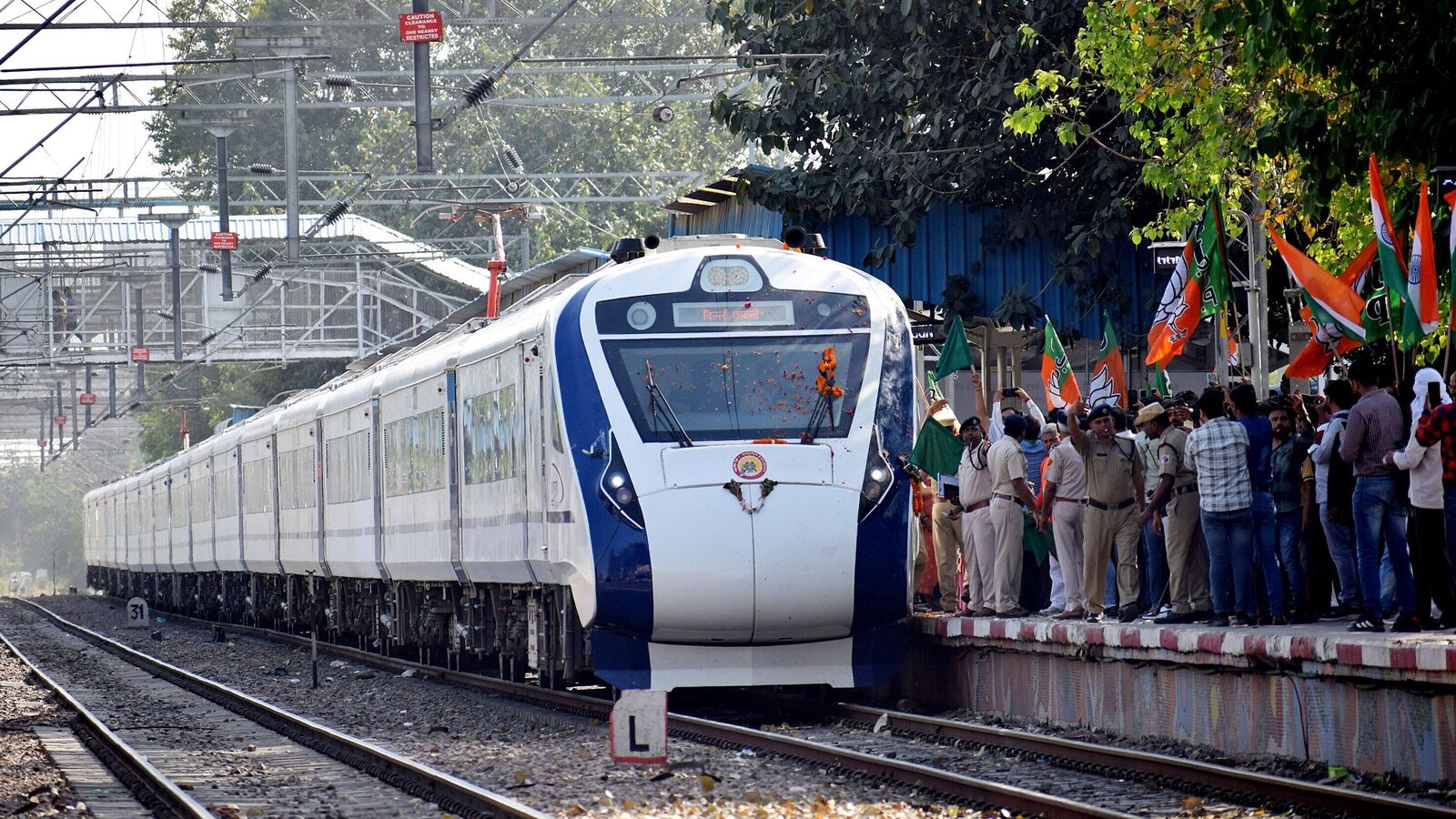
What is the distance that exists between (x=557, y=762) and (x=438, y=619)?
28.7ft

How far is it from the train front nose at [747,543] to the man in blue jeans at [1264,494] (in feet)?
8.18

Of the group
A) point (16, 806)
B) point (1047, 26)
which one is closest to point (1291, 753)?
point (16, 806)

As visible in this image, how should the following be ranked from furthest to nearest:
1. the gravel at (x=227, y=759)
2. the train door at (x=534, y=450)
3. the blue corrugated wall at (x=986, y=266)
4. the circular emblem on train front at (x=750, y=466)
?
the blue corrugated wall at (x=986, y=266), the train door at (x=534, y=450), the circular emblem on train front at (x=750, y=466), the gravel at (x=227, y=759)

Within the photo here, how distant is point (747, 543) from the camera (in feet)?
42.1

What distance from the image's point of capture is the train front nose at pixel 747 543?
1283 cm

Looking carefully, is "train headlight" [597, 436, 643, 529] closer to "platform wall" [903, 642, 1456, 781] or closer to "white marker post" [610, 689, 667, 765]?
"white marker post" [610, 689, 667, 765]

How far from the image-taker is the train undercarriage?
51.2 ft

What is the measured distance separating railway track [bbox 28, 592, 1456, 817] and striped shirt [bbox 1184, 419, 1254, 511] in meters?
1.78

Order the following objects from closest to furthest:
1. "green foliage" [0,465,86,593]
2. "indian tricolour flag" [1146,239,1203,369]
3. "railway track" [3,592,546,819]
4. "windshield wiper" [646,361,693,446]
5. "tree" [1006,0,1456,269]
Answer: "railway track" [3,592,546,819], "tree" [1006,0,1456,269], "windshield wiper" [646,361,693,446], "indian tricolour flag" [1146,239,1203,369], "green foliage" [0,465,86,593]

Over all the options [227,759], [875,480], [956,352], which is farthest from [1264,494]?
[956,352]

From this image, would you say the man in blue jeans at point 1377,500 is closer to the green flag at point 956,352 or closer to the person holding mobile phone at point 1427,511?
the person holding mobile phone at point 1427,511

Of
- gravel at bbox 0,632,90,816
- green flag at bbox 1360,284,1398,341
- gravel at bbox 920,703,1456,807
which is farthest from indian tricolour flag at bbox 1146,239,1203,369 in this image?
gravel at bbox 0,632,90,816

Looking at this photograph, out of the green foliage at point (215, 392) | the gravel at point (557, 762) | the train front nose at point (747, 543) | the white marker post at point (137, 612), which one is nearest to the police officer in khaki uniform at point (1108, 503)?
the train front nose at point (747, 543)

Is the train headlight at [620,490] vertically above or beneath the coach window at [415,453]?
beneath
